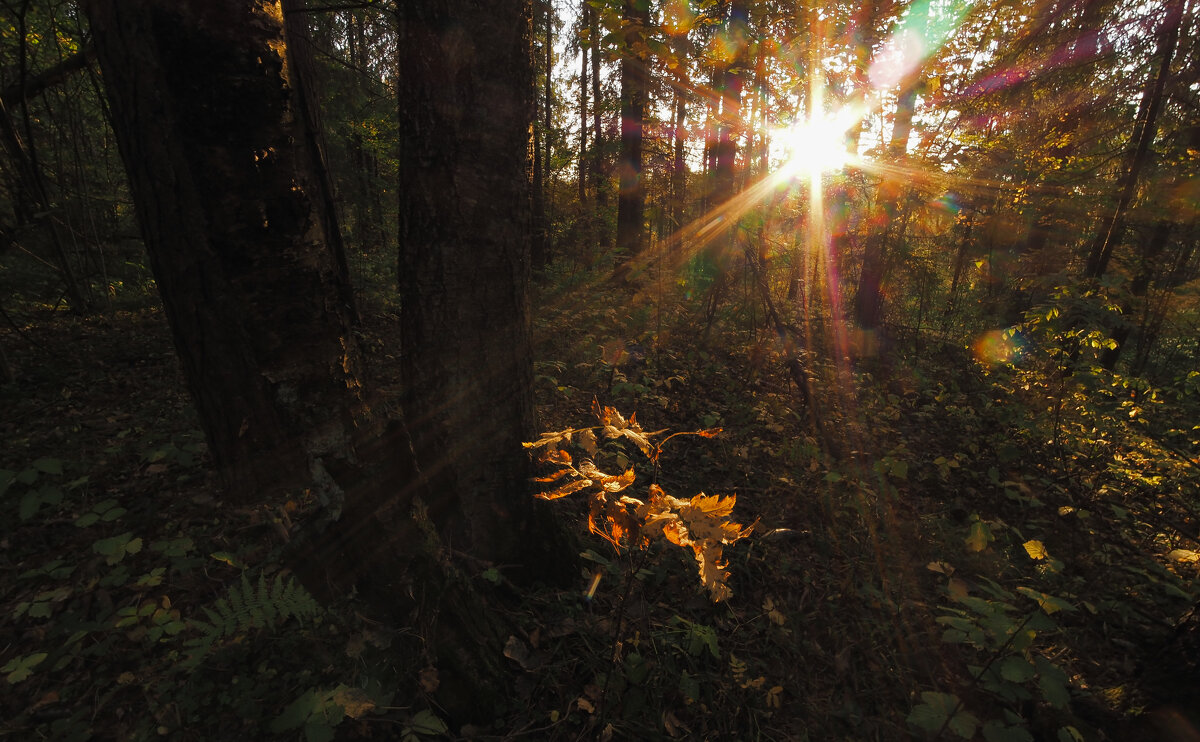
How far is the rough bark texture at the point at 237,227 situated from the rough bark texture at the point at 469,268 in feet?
1.37

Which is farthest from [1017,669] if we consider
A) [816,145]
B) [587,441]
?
[816,145]

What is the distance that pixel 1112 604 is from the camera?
2.77m

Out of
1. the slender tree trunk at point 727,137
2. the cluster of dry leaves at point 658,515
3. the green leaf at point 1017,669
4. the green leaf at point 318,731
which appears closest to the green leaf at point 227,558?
the green leaf at point 318,731

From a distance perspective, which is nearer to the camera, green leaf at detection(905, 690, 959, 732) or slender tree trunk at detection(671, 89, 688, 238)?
green leaf at detection(905, 690, 959, 732)

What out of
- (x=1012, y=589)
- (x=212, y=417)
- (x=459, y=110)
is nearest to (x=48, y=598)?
(x=212, y=417)

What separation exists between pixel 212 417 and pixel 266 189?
0.81 metres

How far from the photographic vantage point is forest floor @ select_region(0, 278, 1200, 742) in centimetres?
179

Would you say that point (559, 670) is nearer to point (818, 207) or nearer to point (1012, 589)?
point (1012, 589)

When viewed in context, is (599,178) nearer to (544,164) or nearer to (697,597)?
(544,164)

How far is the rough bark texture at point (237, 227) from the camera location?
1.27 metres

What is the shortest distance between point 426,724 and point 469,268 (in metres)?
1.69

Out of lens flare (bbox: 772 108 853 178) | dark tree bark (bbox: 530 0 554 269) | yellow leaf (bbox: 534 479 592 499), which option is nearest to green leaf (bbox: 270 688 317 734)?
yellow leaf (bbox: 534 479 592 499)

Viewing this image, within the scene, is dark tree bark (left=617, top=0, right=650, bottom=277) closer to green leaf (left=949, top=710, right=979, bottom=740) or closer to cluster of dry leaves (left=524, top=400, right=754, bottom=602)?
cluster of dry leaves (left=524, top=400, right=754, bottom=602)

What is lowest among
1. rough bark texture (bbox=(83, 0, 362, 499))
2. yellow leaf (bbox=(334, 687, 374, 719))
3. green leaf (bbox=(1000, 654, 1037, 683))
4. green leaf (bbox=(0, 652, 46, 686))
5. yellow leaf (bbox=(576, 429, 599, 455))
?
green leaf (bbox=(0, 652, 46, 686))
